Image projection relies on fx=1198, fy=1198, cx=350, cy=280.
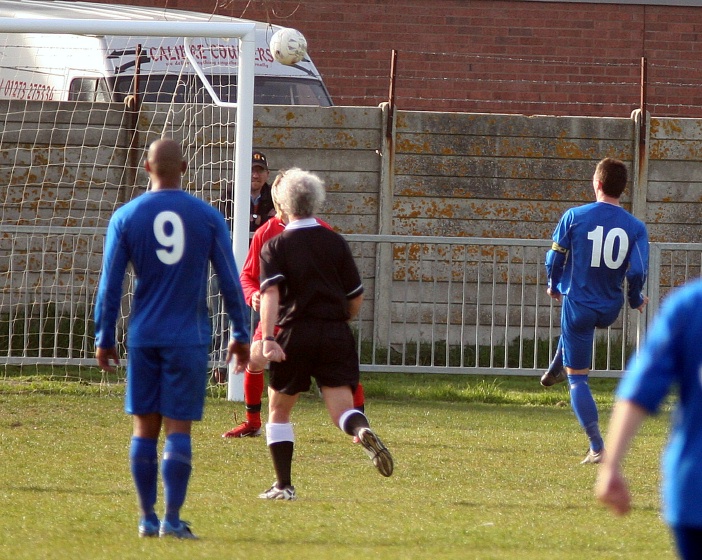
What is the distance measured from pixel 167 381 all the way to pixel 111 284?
1.52 feet

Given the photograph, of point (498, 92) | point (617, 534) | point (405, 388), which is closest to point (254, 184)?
point (405, 388)

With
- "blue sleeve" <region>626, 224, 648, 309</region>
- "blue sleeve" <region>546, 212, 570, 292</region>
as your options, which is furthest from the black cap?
"blue sleeve" <region>626, 224, 648, 309</region>

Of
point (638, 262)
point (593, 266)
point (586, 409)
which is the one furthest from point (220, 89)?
point (586, 409)

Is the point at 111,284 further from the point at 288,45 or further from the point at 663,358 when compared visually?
the point at 288,45

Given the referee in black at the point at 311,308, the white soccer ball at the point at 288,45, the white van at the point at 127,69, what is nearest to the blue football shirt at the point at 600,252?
the referee in black at the point at 311,308

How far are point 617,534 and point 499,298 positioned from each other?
6446 mm

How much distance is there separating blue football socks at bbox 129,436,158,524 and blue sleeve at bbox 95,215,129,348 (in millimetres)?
436

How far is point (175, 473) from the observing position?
4.92 metres

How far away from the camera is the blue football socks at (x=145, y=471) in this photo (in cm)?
494

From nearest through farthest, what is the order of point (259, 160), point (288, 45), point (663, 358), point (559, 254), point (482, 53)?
1. point (663, 358)
2. point (559, 254)
3. point (259, 160)
4. point (288, 45)
5. point (482, 53)

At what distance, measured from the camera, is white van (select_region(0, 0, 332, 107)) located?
39.0 ft

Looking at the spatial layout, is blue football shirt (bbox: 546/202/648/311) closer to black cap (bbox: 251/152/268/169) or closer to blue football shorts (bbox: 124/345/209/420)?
blue football shorts (bbox: 124/345/209/420)

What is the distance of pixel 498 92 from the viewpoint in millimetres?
16828

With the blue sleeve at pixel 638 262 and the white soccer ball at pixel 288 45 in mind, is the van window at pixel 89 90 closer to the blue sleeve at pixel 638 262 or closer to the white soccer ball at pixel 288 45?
the white soccer ball at pixel 288 45
